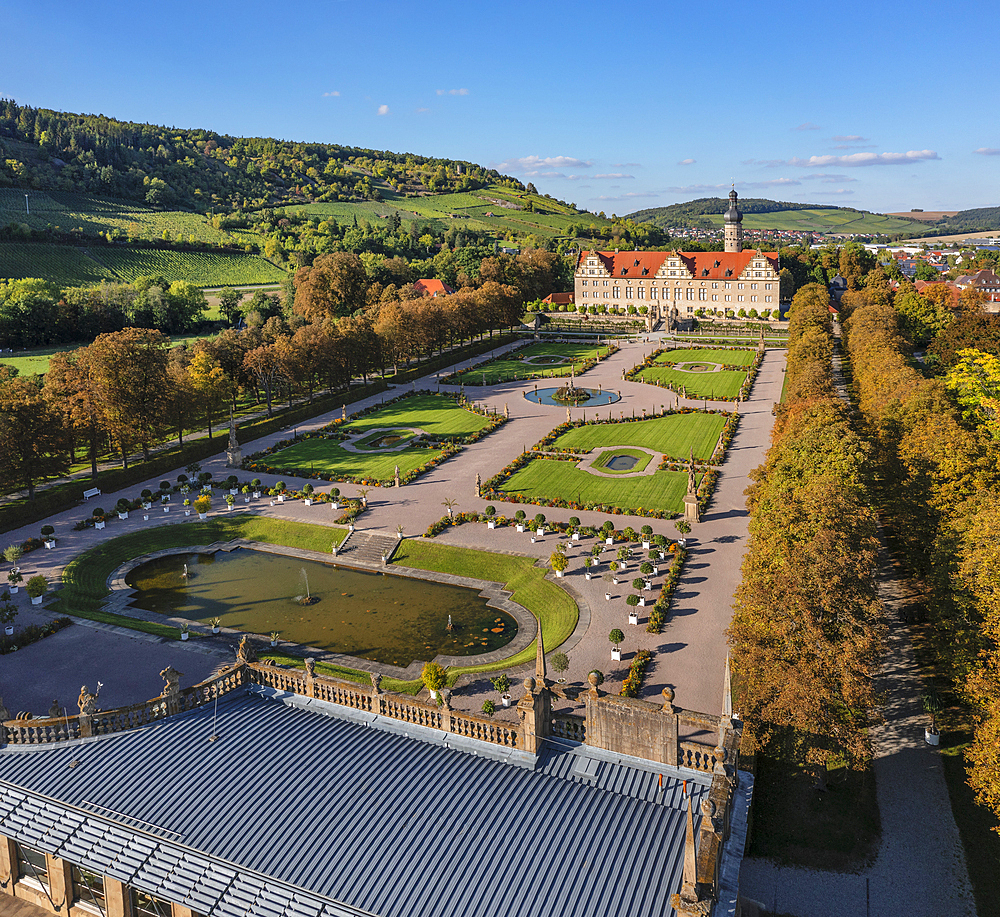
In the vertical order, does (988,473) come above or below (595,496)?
above

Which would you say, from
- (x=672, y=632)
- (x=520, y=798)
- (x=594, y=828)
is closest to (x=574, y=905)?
(x=594, y=828)

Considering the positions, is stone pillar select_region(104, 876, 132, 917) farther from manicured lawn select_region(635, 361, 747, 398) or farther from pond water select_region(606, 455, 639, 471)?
manicured lawn select_region(635, 361, 747, 398)

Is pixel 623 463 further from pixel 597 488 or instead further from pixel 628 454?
pixel 597 488

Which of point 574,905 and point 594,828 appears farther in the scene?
point 594,828

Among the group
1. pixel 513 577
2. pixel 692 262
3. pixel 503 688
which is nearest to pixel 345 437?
pixel 513 577

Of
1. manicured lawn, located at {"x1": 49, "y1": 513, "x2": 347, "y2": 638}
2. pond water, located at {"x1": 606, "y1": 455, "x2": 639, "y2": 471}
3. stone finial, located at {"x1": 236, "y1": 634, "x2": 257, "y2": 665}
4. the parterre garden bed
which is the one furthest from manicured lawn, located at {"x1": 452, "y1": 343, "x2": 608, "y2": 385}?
stone finial, located at {"x1": 236, "y1": 634, "x2": 257, "y2": 665}

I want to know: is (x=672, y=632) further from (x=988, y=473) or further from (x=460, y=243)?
(x=460, y=243)

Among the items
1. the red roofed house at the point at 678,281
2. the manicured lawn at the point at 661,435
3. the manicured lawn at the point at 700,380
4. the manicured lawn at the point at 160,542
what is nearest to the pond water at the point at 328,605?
the manicured lawn at the point at 160,542
